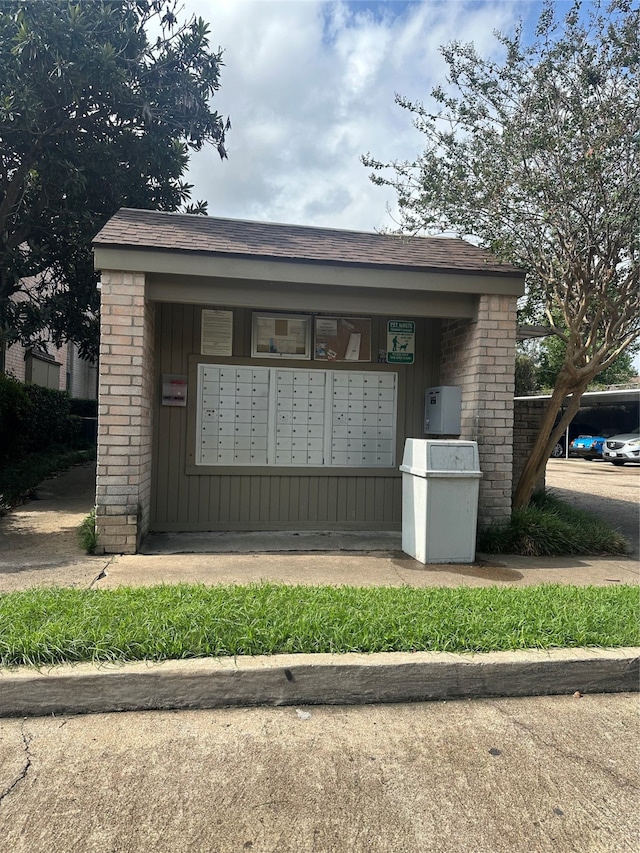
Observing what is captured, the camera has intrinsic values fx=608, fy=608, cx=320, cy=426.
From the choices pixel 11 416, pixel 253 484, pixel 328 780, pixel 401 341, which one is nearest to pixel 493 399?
pixel 401 341

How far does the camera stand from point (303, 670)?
11.6ft

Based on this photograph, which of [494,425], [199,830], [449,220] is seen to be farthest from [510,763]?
[449,220]

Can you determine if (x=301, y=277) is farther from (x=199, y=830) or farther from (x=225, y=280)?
(x=199, y=830)

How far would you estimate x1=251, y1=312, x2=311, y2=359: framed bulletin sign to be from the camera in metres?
7.69

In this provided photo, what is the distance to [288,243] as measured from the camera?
699 cm

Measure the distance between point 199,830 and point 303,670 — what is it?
Result: 115 cm

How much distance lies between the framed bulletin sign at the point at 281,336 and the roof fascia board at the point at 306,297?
2.26 ft

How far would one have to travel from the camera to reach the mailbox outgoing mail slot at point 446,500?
6387 millimetres

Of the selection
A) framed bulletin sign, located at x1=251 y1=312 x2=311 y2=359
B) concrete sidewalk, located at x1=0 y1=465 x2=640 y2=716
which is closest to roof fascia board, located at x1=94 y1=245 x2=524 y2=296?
framed bulletin sign, located at x1=251 y1=312 x2=311 y2=359

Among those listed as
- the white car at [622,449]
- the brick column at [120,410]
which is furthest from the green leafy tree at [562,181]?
the white car at [622,449]

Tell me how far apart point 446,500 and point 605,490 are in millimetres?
10286

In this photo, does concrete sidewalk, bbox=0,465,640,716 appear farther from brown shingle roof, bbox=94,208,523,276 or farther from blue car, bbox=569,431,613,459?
blue car, bbox=569,431,613,459

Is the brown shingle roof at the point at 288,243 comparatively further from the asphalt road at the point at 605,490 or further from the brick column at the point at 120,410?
the asphalt road at the point at 605,490

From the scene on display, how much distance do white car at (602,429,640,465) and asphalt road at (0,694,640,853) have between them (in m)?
23.4
